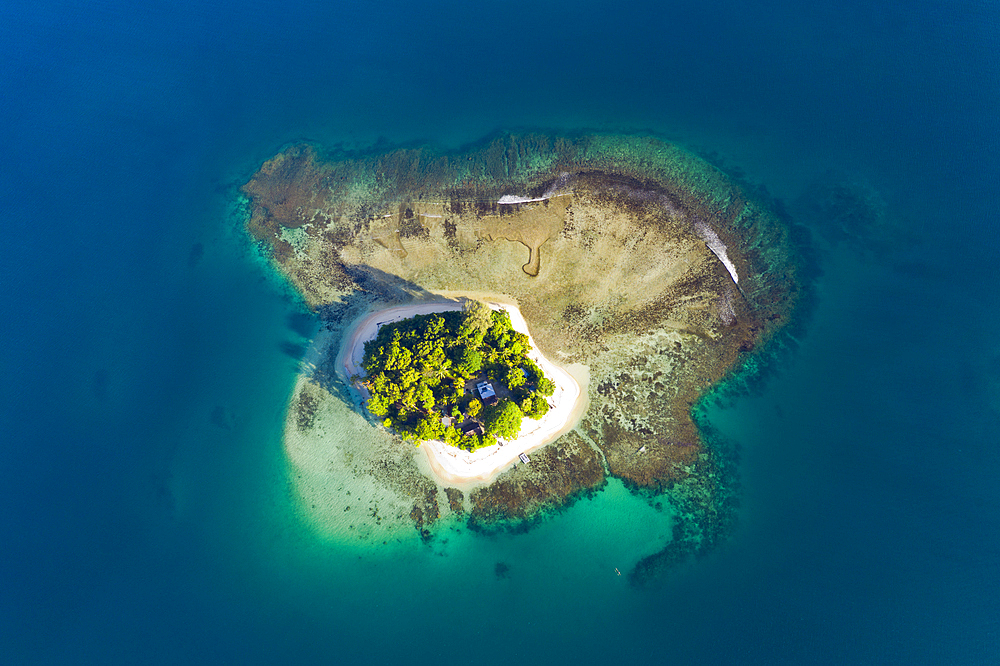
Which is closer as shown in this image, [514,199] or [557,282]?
[557,282]

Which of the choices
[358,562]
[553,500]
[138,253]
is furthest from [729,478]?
[138,253]

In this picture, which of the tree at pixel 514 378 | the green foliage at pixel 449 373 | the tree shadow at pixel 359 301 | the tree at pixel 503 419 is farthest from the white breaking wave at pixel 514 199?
→ the tree at pixel 503 419

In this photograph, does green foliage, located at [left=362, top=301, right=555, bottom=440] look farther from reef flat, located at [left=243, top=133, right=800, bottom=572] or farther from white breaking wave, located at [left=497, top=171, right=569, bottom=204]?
white breaking wave, located at [left=497, top=171, right=569, bottom=204]

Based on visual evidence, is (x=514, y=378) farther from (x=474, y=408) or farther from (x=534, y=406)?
(x=474, y=408)

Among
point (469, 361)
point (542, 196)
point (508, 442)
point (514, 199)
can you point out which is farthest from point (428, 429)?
point (542, 196)

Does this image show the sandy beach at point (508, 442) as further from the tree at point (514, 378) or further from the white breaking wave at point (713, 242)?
the white breaking wave at point (713, 242)

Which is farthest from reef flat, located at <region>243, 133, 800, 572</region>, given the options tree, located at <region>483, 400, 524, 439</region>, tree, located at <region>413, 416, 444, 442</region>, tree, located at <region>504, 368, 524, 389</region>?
tree, located at <region>483, 400, 524, 439</region>
